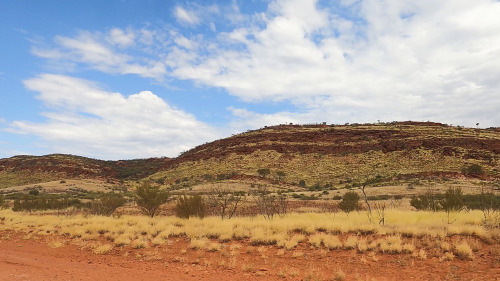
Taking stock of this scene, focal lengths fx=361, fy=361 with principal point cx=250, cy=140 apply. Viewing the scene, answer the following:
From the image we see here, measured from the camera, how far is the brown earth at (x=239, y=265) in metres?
9.07

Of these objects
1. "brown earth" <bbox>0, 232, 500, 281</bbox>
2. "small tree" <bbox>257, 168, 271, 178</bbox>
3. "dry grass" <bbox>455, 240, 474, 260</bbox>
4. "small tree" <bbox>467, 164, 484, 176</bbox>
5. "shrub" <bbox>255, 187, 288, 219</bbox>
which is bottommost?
"brown earth" <bbox>0, 232, 500, 281</bbox>

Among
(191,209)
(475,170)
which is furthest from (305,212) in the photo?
(475,170)

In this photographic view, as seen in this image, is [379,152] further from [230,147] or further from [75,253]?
[75,253]

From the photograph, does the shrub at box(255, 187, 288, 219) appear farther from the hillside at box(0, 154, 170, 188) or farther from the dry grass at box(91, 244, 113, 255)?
the hillside at box(0, 154, 170, 188)

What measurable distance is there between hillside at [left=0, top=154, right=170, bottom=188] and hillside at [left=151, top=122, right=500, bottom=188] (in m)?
16.4

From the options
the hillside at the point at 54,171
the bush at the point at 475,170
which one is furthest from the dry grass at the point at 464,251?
the hillside at the point at 54,171

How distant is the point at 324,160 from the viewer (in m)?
63.5

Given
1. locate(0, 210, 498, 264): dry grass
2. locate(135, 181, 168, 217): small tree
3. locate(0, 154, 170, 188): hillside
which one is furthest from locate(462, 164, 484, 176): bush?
locate(0, 154, 170, 188): hillside

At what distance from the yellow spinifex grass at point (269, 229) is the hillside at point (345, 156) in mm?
33550

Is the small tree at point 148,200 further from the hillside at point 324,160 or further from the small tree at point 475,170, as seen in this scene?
the small tree at point 475,170

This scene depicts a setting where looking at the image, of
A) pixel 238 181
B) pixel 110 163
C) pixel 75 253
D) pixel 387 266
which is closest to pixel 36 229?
pixel 75 253

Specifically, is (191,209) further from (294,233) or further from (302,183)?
(302,183)

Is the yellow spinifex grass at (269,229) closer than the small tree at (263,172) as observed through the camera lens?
Yes

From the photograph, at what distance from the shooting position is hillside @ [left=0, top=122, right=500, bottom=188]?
51.6 m
